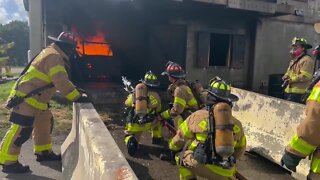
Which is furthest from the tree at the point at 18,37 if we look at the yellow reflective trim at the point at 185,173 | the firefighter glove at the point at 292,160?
the firefighter glove at the point at 292,160

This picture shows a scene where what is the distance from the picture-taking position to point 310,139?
8.57 ft

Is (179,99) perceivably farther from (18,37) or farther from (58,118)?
(18,37)

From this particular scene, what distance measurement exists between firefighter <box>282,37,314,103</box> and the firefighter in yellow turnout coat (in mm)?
3931

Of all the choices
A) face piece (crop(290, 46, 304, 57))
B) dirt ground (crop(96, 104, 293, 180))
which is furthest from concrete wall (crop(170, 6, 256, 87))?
dirt ground (crop(96, 104, 293, 180))

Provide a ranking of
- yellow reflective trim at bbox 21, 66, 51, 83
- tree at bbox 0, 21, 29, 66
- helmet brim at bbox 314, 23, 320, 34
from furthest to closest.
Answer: tree at bbox 0, 21, 29, 66
helmet brim at bbox 314, 23, 320, 34
yellow reflective trim at bbox 21, 66, 51, 83

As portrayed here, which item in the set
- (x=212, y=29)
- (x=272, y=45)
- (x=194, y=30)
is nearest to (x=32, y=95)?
(x=194, y=30)

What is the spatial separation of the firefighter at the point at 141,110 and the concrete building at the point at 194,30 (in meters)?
4.66

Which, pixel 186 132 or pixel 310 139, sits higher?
pixel 310 139

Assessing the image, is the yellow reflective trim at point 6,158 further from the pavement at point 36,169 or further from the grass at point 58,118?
the grass at point 58,118

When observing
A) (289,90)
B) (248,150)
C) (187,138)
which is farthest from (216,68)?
(187,138)

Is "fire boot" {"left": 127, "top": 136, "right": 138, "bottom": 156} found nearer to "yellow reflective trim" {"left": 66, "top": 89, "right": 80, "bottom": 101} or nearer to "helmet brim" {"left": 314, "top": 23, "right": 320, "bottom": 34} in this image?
"yellow reflective trim" {"left": 66, "top": 89, "right": 80, "bottom": 101}

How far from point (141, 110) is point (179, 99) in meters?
0.63

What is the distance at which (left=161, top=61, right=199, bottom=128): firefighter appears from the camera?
5039mm

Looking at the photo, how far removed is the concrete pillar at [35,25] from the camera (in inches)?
370
